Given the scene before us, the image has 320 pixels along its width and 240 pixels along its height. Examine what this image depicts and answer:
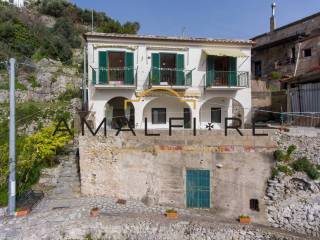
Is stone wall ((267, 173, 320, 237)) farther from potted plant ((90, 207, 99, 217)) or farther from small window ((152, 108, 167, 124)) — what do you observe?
small window ((152, 108, 167, 124))

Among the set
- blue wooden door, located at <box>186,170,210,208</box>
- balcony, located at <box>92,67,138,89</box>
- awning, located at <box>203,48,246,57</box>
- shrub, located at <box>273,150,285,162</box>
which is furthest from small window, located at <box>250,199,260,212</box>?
balcony, located at <box>92,67,138,89</box>

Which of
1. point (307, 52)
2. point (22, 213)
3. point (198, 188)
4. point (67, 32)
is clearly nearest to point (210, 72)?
point (198, 188)

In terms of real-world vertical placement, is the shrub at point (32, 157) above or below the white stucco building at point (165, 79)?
below

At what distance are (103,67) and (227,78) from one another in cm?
894

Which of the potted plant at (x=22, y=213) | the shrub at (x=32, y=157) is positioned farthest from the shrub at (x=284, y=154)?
the potted plant at (x=22, y=213)

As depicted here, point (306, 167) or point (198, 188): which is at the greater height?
point (306, 167)

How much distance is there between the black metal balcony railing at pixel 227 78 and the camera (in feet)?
66.5

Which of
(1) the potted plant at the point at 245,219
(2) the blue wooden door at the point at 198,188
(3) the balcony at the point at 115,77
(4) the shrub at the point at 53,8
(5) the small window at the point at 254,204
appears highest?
(4) the shrub at the point at 53,8

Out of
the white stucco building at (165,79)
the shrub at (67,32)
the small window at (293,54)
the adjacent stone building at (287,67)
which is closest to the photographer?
the adjacent stone building at (287,67)

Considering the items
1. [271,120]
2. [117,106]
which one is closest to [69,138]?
[117,106]

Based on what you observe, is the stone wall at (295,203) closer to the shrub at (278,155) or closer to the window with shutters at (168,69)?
the shrub at (278,155)

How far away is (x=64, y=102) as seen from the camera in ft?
79.9

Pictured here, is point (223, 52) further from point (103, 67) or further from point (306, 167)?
point (306, 167)

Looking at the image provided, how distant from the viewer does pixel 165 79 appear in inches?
776
